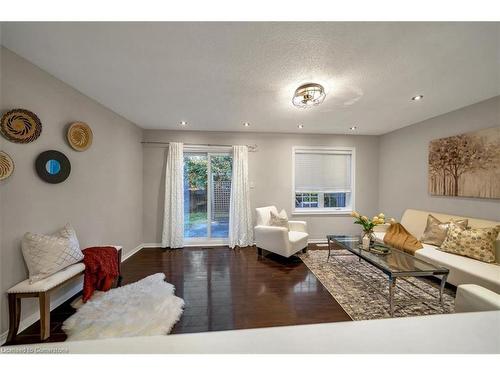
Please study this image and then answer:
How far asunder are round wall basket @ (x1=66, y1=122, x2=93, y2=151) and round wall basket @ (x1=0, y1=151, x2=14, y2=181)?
66 cm

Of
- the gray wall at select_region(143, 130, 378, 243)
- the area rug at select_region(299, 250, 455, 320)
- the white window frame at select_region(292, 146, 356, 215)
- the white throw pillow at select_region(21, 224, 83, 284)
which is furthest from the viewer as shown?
the white window frame at select_region(292, 146, 356, 215)

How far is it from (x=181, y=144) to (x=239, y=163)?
1236 mm

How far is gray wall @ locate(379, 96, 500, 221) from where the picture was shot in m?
2.50

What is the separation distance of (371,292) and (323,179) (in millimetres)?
2588

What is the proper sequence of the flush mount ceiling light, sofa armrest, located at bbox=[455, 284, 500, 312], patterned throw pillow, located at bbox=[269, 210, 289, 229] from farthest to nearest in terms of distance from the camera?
patterned throw pillow, located at bbox=[269, 210, 289, 229] < the flush mount ceiling light < sofa armrest, located at bbox=[455, 284, 500, 312]

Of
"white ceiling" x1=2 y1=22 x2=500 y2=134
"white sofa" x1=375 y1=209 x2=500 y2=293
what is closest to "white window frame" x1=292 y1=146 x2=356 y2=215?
"white ceiling" x1=2 y1=22 x2=500 y2=134

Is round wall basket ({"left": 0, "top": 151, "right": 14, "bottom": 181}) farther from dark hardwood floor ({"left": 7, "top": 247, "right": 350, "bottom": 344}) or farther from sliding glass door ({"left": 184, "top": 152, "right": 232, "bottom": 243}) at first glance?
sliding glass door ({"left": 184, "top": 152, "right": 232, "bottom": 243})

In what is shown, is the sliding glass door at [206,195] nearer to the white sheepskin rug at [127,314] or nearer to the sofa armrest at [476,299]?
the white sheepskin rug at [127,314]

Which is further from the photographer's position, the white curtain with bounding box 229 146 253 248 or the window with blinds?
the window with blinds

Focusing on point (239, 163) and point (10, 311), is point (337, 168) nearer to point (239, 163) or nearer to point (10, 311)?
point (239, 163)

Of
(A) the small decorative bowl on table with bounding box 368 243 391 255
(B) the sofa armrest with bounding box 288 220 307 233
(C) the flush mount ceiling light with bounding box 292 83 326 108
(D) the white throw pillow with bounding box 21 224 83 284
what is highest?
(C) the flush mount ceiling light with bounding box 292 83 326 108

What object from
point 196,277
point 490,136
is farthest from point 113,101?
point 490,136

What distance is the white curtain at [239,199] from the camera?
3941 mm

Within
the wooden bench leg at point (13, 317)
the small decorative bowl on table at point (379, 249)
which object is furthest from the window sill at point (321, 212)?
the wooden bench leg at point (13, 317)
